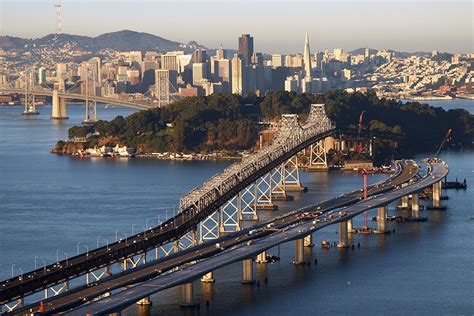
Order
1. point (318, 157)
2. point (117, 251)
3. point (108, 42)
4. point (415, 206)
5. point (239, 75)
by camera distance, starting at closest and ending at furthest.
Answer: point (117, 251), point (415, 206), point (318, 157), point (239, 75), point (108, 42)

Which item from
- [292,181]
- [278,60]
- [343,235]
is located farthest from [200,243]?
[278,60]

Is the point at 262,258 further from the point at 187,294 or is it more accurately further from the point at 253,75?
the point at 253,75

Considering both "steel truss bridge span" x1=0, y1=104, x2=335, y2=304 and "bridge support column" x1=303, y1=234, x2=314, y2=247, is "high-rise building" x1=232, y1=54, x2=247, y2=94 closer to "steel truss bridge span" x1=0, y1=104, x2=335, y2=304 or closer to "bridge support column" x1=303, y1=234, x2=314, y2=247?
"steel truss bridge span" x1=0, y1=104, x2=335, y2=304

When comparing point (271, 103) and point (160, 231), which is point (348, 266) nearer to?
point (160, 231)

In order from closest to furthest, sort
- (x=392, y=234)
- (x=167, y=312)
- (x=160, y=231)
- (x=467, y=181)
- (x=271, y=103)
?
(x=167, y=312) → (x=160, y=231) → (x=392, y=234) → (x=467, y=181) → (x=271, y=103)

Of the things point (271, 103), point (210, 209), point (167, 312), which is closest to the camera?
point (167, 312)

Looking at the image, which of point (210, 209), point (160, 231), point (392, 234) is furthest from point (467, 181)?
point (160, 231)

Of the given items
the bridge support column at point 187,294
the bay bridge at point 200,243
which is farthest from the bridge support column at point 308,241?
the bridge support column at point 187,294
